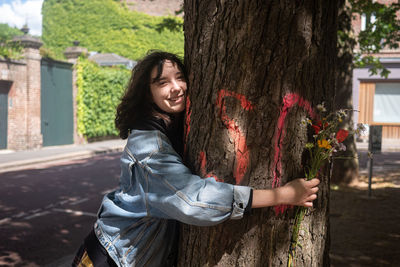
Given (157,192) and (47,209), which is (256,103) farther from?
(47,209)

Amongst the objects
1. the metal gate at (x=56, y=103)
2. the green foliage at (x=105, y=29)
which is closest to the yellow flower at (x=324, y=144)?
the metal gate at (x=56, y=103)

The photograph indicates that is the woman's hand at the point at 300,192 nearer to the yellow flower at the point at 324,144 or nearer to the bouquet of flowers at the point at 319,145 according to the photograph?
the bouquet of flowers at the point at 319,145

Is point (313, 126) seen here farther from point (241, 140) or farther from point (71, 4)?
point (71, 4)

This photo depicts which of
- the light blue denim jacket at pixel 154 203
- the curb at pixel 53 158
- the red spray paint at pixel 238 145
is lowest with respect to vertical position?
the curb at pixel 53 158

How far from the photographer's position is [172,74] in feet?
6.47

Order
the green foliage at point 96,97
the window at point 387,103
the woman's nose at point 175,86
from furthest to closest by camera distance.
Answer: the window at point 387,103 → the green foliage at point 96,97 → the woman's nose at point 175,86

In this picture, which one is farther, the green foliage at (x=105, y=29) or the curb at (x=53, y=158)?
the green foliage at (x=105, y=29)

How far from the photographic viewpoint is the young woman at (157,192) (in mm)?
1577

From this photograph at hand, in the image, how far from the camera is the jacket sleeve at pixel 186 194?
155cm

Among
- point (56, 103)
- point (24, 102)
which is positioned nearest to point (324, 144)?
point (24, 102)

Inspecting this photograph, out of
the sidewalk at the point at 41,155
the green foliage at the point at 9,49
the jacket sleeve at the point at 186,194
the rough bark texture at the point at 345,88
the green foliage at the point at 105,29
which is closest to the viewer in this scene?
the jacket sleeve at the point at 186,194

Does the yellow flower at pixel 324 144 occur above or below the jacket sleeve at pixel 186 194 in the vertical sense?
above

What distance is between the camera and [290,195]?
167 centimetres

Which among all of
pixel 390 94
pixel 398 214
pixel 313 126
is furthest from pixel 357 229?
pixel 390 94
